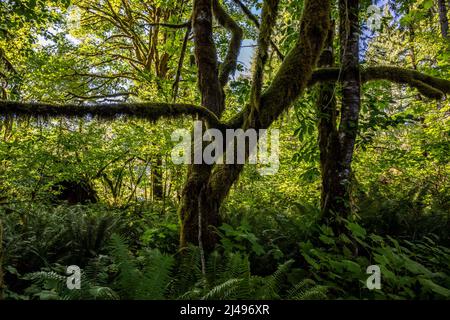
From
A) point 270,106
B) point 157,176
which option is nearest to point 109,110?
point 270,106

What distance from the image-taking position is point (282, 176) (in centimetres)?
1191

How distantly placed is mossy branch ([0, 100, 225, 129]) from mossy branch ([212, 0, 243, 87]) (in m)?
1.43

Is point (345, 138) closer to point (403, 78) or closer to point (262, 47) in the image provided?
point (403, 78)

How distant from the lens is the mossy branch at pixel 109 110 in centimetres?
290

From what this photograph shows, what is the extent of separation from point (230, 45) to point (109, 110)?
8.86 feet

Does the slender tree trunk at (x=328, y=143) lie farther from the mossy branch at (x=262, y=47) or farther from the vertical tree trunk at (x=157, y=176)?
the vertical tree trunk at (x=157, y=176)

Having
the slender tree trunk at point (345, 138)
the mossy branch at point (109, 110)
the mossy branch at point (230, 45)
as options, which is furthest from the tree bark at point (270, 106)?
the mossy branch at point (230, 45)

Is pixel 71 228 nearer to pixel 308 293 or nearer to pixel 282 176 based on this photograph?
pixel 308 293

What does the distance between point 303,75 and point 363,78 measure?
3.85 feet

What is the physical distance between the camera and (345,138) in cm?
383

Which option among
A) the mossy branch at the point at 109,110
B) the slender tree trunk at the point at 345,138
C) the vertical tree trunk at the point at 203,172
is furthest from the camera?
the slender tree trunk at the point at 345,138

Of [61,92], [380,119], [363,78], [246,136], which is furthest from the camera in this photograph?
[61,92]

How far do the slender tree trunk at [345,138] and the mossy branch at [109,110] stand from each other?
1580 millimetres
